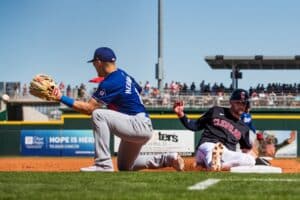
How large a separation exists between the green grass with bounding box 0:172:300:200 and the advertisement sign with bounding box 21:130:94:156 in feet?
65.4

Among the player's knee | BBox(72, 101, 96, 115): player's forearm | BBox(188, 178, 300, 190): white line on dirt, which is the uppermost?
BBox(72, 101, 96, 115): player's forearm

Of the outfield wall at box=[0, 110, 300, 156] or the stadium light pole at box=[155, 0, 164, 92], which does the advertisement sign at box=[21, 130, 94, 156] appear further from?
the stadium light pole at box=[155, 0, 164, 92]

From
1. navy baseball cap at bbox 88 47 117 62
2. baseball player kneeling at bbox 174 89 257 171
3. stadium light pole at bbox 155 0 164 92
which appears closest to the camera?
navy baseball cap at bbox 88 47 117 62

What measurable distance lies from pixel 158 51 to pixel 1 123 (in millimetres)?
7236

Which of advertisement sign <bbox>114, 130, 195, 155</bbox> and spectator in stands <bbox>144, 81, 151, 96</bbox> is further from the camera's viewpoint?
spectator in stands <bbox>144, 81, 151, 96</bbox>

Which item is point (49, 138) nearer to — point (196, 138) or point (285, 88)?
point (196, 138)

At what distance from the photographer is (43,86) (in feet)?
23.0

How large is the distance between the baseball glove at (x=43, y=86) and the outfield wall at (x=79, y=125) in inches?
726

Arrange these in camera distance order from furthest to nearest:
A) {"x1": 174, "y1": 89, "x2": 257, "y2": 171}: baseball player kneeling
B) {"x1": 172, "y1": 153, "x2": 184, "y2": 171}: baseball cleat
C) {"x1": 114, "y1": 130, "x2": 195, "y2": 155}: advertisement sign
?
{"x1": 114, "y1": 130, "x2": 195, "y2": 155}: advertisement sign → {"x1": 174, "y1": 89, "x2": 257, "y2": 171}: baseball player kneeling → {"x1": 172, "y1": 153, "x2": 184, "y2": 171}: baseball cleat

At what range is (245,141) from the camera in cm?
888

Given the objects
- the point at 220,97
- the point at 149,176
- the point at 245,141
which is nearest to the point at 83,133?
the point at 220,97

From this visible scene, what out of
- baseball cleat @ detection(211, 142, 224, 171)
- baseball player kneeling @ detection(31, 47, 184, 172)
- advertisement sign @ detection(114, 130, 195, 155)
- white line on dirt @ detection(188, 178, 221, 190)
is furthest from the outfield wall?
white line on dirt @ detection(188, 178, 221, 190)

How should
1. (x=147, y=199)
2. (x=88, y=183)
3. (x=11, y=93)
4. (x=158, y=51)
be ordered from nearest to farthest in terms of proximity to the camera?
(x=147, y=199) < (x=88, y=183) < (x=158, y=51) < (x=11, y=93)

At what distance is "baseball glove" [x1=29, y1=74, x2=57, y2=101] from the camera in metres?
7.03
